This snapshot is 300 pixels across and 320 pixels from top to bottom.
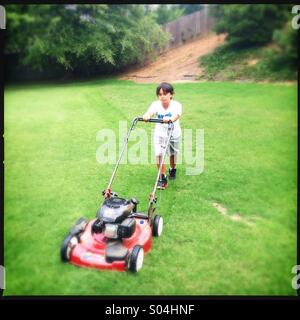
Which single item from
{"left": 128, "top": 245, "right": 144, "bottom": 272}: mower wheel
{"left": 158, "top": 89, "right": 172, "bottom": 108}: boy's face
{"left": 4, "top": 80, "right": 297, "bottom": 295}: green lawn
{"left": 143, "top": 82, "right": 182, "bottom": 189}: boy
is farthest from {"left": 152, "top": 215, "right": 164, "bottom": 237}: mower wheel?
{"left": 158, "top": 89, "right": 172, "bottom": 108}: boy's face

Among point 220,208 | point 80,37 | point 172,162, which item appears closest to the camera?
point 80,37

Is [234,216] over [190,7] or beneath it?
beneath

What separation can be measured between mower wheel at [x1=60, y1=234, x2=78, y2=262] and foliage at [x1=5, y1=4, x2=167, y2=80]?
1810mm

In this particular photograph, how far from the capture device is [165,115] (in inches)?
171

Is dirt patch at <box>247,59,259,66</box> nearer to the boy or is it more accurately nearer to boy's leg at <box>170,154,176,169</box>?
the boy

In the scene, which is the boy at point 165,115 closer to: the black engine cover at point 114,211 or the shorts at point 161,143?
the shorts at point 161,143

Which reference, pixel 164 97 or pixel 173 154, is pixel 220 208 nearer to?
pixel 173 154

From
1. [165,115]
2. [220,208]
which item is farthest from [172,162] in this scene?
[220,208]

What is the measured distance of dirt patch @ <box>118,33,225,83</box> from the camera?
14.6 feet

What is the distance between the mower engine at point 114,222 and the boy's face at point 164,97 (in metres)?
1.31

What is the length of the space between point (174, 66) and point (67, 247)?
254 cm

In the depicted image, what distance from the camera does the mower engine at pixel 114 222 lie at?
3359 mm
